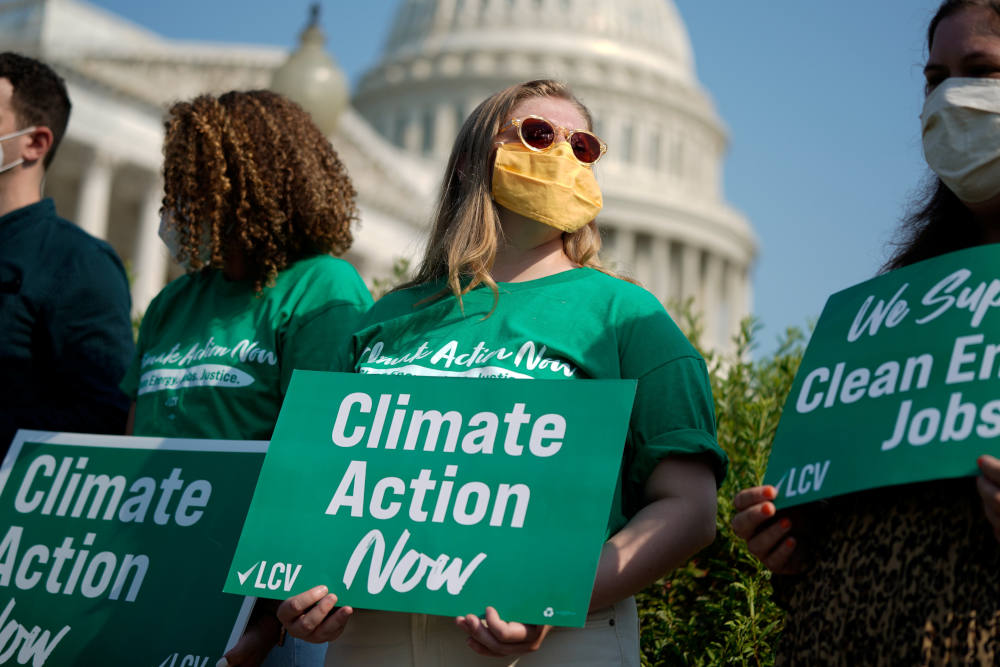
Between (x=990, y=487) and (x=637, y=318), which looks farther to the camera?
(x=637, y=318)

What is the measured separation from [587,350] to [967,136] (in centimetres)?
90

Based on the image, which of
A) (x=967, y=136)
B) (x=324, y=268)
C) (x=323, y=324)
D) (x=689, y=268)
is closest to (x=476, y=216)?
(x=323, y=324)

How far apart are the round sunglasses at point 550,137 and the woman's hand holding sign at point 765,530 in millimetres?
1018

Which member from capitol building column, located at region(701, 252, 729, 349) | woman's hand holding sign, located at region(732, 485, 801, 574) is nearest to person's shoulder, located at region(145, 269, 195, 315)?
woman's hand holding sign, located at region(732, 485, 801, 574)

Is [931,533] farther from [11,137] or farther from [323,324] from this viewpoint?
[11,137]

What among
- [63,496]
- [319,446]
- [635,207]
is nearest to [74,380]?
[63,496]

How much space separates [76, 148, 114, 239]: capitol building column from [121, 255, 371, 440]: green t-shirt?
3125 centimetres

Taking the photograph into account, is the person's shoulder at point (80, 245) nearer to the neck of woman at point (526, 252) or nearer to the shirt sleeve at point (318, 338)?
the shirt sleeve at point (318, 338)

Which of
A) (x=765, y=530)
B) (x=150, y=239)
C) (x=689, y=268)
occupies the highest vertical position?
(x=689, y=268)

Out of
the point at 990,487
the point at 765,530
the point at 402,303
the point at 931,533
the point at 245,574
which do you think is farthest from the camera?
the point at 402,303

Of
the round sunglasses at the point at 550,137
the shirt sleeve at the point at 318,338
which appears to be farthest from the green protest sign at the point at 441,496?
the round sunglasses at the point at 550,137

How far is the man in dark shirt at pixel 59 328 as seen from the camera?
12.4 feet

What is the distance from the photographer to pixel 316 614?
2.44m

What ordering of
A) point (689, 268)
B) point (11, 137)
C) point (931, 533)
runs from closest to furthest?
1. point (931, 533)
2. point (11, 137)
3. point (689, 268)
